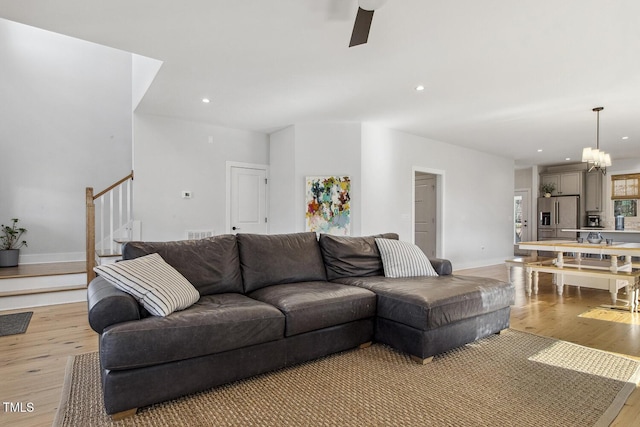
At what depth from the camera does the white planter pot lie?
193 inches

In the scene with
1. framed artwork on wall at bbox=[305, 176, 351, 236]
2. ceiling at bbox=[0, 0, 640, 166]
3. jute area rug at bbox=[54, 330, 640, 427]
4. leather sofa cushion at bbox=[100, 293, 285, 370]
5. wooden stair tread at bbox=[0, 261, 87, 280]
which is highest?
ceiling at bbox=[0, 0, 640, 166]

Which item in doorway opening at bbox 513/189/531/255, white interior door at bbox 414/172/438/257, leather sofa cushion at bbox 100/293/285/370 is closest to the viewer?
leather sofa cushion at bbox 100/293/285/370

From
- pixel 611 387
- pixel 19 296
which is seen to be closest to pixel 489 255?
pixel 611 387

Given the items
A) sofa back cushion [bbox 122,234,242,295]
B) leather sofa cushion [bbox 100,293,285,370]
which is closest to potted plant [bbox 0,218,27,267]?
sofa back cushion [bbox 122,234,242,295]

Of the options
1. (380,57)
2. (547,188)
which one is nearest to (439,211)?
(380,57)

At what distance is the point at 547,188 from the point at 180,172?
9.20 metres

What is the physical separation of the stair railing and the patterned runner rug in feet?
2.53

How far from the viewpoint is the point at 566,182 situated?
9055mm

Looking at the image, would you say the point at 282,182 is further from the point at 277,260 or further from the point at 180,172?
the point at 277,260

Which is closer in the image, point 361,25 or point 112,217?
point 361,25

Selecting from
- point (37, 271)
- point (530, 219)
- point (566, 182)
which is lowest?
point (37, 271)

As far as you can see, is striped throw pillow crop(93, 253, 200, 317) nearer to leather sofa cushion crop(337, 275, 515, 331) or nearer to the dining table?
leather sofa cushion crop(337, 275, 515, 331)

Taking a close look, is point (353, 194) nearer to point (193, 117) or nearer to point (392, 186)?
point (392, 186)

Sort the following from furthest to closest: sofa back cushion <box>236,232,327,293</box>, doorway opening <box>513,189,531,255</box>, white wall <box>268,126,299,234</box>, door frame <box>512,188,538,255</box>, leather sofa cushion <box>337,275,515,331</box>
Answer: doorway opening <box>513,189,531,255</box> → door frame <box>512,188,538,255</box> → white wall <box>268,126,299,234</box> → sofa back cushion <box>236,232,327,293</box> → leather sofa cushion <box>337,275,515,331</box>
